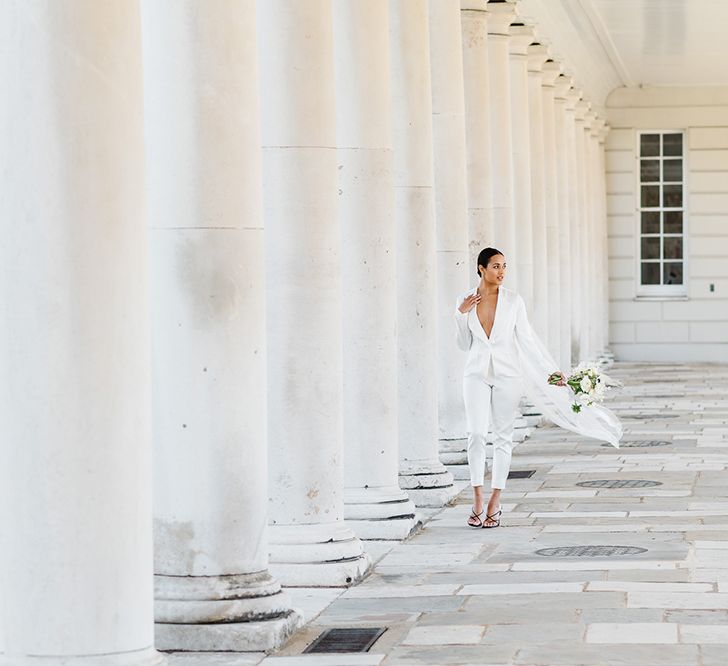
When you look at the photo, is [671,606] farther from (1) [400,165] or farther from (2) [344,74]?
(1) [400,165]

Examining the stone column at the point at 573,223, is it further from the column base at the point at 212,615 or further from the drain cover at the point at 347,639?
the column base at the point at 212,615

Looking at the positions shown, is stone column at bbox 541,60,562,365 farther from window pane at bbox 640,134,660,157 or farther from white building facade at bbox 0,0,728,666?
window pane at bbox 640,134,660,157

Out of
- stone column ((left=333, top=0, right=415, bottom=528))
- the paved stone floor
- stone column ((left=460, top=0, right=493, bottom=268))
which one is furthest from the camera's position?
stone column ((left=460, top=0, right=493, bottom=268))

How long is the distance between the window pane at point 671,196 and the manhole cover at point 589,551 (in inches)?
1138

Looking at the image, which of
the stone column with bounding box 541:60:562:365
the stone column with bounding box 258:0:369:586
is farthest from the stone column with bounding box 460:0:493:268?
the stone column with bounding box 258:0:369:586

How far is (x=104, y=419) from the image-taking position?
6215mm

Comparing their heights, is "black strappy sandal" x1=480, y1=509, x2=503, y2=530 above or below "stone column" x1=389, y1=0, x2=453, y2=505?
below

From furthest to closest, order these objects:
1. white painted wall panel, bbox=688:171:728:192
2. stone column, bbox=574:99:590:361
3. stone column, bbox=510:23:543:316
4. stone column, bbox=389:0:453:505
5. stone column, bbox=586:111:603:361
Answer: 1. white painted wall panel, bbox=688:171:728:192
2. stone column, bbox=586:111:603:361
3. stone column, bbox=574:99:590:361
4. stone column, bbox=510:23:543:316
5. stone column, bbox=389:0:453:505

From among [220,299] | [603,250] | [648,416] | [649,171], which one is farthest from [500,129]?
[649,171]

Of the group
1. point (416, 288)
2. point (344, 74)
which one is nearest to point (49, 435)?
point (344, 74)

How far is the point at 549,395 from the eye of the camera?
41.0 feet

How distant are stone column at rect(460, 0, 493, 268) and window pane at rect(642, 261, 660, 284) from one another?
71.4 ft

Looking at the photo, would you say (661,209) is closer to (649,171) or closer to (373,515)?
(649,171)

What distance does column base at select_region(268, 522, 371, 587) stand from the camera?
32.0 ft
